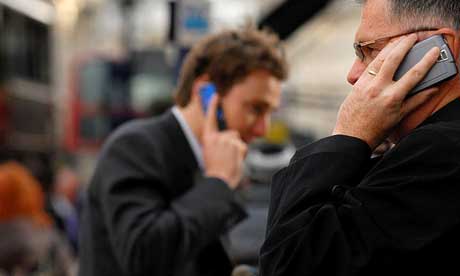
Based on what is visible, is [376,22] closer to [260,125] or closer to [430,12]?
[430,12]

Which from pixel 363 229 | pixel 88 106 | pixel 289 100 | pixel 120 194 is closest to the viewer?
pixel 363 229

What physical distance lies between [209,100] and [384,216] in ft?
5.05

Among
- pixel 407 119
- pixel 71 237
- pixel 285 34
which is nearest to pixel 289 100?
pixel 71 237

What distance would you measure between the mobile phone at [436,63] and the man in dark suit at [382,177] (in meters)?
0.01

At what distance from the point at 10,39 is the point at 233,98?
1543cm

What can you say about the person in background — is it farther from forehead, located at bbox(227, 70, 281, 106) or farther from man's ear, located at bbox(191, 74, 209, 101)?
forehead, located at bbox(227, 70, 281, 106)

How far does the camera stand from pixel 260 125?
3.17 metres

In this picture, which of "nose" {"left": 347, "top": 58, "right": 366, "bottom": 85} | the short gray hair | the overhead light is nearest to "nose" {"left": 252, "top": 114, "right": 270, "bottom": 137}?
"nose" {"left": 347, "top": 58, "right": 366, "bottom": 85}

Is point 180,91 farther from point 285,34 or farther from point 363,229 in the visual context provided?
point 285,34

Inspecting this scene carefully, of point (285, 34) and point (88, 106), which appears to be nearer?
point (285, 34)

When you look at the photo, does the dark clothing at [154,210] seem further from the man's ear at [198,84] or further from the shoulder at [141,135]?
the man's ear at [198,84]

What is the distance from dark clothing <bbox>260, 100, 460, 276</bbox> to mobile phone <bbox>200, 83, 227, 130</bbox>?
4.41ft

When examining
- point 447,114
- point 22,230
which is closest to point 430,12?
point 447,114

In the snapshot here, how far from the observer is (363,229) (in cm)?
160
